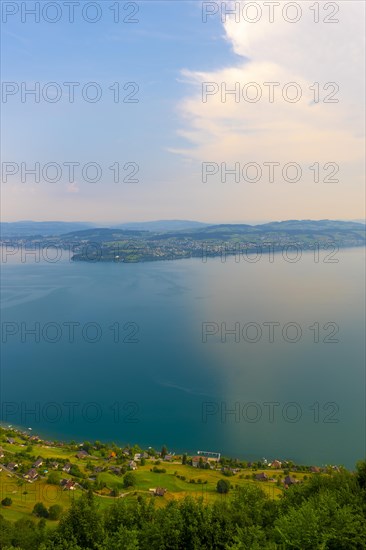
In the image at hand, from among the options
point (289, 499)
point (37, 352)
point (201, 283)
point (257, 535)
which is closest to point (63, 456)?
point (289, 499)

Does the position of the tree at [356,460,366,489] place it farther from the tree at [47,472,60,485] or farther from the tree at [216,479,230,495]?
the tree at [47,472,60,485]

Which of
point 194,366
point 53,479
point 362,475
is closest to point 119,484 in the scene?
point 53,479

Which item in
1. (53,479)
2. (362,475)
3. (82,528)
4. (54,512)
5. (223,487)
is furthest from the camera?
(53,479)

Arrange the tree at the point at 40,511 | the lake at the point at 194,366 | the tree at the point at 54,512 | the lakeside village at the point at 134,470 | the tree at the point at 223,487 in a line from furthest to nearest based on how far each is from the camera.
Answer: the lake at the point at 194,366
the lakeside village at the point at 134,470
the tree at the point at 223,487
the tree at the point at 40,511
the tree at the point at 54,512

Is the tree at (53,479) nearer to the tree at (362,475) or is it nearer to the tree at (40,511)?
the tree at (40,511)

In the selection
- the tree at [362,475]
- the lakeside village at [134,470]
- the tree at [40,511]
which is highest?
the tree at [362,475]

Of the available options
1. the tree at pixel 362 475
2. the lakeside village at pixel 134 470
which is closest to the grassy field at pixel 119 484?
the lakeside village at pixel 134 470

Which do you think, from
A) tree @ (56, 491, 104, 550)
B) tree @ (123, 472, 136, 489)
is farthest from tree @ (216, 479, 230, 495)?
tree @ (56, 491, 104, 550)

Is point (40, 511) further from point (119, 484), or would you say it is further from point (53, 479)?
point (119, 484)
